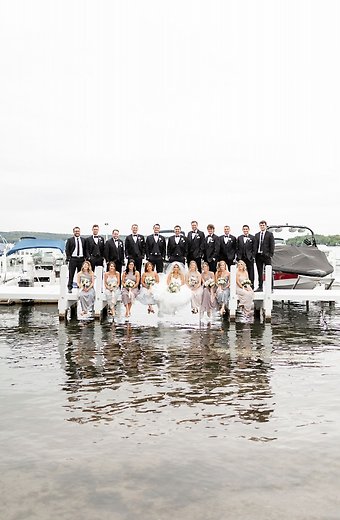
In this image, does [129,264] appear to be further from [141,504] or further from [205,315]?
[141,504]

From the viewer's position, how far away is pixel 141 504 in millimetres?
5293

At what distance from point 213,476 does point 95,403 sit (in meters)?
2.90

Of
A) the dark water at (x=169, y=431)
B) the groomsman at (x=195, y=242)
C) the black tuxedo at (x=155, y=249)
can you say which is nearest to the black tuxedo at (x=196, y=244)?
the groomsman at (x=195, y=242)

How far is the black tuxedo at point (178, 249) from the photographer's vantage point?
17375mm

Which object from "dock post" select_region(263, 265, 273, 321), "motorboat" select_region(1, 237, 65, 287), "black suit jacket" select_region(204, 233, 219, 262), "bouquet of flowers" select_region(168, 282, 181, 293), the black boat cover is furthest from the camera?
"motorboat" select_region(1, 237, 65, 287)

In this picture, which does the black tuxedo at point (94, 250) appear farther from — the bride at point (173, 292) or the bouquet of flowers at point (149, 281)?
the bride at point (173, 292)

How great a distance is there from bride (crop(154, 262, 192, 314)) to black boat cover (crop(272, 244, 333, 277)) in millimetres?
6793

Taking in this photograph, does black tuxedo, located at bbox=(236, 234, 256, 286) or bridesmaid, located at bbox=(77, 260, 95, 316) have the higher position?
black tuxedo, located at bbox=(236, 234, 256, 286)

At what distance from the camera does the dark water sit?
5.35m

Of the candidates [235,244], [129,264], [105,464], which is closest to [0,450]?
[105,464]

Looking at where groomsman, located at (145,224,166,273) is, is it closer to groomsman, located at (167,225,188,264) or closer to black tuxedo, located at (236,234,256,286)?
groomsman, located at (167,225,188,264)

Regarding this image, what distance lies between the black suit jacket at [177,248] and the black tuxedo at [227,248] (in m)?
1.12

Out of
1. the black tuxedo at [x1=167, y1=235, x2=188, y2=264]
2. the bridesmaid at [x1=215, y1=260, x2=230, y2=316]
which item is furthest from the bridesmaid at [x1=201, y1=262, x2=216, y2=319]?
the black tuxedo at [x1=167, y1=235, x2=188, y2=264]

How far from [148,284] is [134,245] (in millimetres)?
1478
